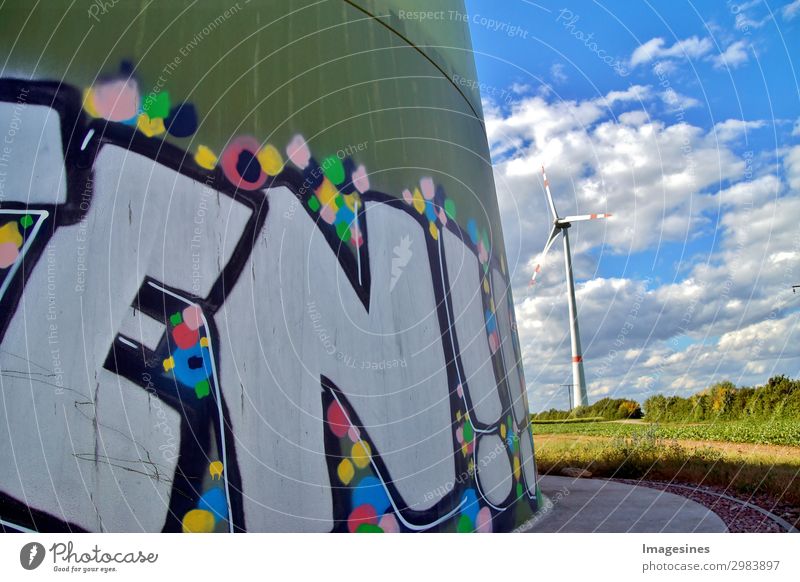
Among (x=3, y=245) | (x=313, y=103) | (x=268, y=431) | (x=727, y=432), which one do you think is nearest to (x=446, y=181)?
(x=313, y=103)

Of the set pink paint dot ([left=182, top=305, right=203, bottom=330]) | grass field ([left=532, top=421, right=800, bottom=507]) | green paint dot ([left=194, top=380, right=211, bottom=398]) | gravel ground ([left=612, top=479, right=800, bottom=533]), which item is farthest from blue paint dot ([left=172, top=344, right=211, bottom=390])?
grass field ([left=532, top=421, right=800, bottom=507])

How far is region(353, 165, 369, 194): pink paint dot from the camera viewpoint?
742 centimetres

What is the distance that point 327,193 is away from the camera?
7027 millimetres

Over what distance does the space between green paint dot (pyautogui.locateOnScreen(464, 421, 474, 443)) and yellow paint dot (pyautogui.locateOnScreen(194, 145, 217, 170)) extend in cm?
500

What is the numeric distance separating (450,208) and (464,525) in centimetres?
487

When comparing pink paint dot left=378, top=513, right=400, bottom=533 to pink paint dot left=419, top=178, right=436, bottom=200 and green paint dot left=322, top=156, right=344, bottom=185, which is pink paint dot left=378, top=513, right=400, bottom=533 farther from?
pink paint dot left=419, top=178, right=436, bottom=200

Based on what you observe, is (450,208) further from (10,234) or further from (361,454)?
(10,234)

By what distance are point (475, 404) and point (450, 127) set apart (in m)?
4.80

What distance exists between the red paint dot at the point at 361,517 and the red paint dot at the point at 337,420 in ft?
2.75

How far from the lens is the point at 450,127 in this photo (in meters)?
10.0

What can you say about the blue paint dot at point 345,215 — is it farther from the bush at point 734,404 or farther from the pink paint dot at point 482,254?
the bush at point 734,404

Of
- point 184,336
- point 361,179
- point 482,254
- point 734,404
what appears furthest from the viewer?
point 734,404

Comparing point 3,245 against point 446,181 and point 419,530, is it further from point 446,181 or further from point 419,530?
point 446,181

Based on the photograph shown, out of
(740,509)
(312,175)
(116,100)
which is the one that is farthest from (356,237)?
(740,509)
